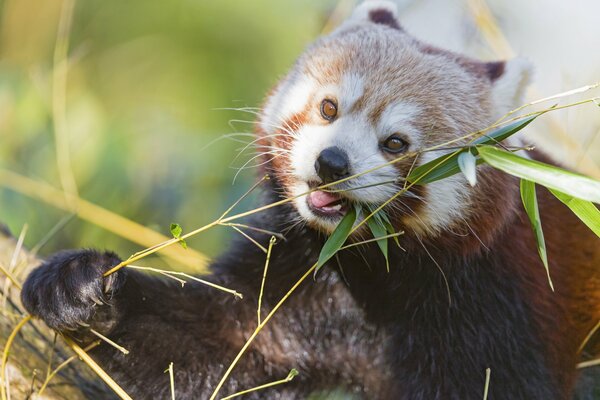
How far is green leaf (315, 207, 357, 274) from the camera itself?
121 inches

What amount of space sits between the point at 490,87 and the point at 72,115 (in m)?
3.76

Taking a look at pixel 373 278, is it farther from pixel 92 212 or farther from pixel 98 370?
pixel 92 212

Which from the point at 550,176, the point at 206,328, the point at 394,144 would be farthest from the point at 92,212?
the point at 550,176

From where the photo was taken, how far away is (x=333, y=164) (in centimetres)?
316

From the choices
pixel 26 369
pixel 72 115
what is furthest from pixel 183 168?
pixel 26 369

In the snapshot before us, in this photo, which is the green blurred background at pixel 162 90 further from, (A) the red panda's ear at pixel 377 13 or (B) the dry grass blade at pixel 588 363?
(B) the dry grass blade at pixel 588 363

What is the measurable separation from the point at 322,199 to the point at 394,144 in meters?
0.41

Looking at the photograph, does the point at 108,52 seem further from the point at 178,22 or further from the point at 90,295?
the point at 90,295

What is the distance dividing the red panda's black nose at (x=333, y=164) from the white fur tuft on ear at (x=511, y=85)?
44.8 inches

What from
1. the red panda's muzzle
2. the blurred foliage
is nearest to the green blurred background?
the blurred foliage

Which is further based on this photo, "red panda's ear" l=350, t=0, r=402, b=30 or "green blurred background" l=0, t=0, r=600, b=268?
"green blurred background" l=0, t=0, r=600, b=268

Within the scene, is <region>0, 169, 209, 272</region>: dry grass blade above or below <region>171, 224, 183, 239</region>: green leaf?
below

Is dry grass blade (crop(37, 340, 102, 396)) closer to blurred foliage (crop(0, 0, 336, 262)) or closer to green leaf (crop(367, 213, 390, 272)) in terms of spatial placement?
green leaf (crop(367, 213, 390, 272))

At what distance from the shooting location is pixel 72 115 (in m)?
6.49
